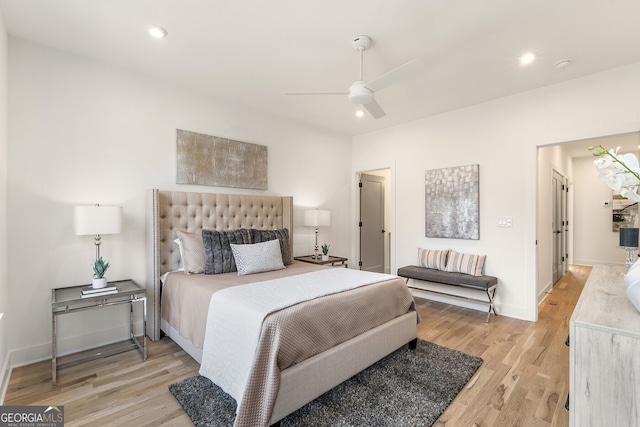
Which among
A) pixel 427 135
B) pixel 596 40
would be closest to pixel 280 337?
pixel 596 40

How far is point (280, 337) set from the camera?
5.67 ft

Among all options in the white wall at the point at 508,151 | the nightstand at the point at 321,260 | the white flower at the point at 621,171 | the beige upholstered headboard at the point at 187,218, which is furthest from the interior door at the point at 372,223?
the white flower at the point at 621,171

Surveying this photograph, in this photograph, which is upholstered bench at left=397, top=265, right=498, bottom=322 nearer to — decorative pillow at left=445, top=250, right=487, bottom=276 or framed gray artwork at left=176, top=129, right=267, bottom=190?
decorative pillow at left=445, top=250, right=487, bottom=276

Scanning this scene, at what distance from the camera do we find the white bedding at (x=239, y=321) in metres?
1.78

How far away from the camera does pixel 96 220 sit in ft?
8.36

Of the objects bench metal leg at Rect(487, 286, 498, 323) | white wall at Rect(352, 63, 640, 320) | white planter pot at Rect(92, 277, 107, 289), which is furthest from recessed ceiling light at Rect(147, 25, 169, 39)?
bench metal leg at Rect(487, 286, 498, 323)

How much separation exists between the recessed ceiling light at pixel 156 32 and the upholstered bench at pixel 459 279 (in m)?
3.97

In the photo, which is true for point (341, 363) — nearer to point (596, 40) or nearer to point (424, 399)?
point (424, 399)

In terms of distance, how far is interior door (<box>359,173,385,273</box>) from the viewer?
5773 mm

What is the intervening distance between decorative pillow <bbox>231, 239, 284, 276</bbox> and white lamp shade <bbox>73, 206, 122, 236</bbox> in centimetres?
108

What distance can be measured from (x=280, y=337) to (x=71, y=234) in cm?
243

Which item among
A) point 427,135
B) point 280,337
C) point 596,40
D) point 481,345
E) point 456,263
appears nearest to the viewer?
point 280,337

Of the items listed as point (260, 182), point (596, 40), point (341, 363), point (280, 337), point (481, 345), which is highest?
point (596, 40)

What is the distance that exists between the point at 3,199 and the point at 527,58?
4.77m
